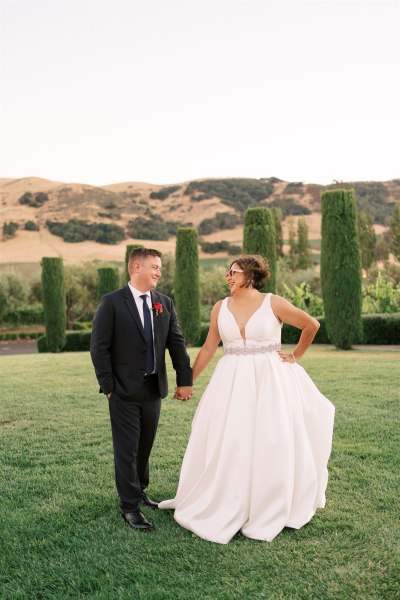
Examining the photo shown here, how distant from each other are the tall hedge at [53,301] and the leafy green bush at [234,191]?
77801 millimetres

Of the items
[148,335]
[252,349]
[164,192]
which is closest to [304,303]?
[252,349]

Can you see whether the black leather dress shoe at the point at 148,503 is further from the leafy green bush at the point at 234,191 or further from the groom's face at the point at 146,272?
the leafy green bush at the point at 234,191

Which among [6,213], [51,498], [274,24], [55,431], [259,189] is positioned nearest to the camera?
[51,498]

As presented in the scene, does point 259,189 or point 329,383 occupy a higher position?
point 259,189

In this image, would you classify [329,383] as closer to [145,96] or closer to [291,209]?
[145,96]

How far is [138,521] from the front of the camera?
4.59 m

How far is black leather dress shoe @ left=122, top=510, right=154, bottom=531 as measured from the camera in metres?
4.53

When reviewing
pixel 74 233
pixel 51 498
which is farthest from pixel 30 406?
pixel 74 233

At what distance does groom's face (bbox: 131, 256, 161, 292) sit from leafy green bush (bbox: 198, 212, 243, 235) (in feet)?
297

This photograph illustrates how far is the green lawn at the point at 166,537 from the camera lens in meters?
3.59

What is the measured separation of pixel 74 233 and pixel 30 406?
8506 cm

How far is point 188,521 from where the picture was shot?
178 inches

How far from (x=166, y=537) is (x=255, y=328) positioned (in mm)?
1638

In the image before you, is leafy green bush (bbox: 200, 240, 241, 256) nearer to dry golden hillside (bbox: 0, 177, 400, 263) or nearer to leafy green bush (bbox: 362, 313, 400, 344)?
dry golden hillside (bbox: 0, 177, 400, 263)
